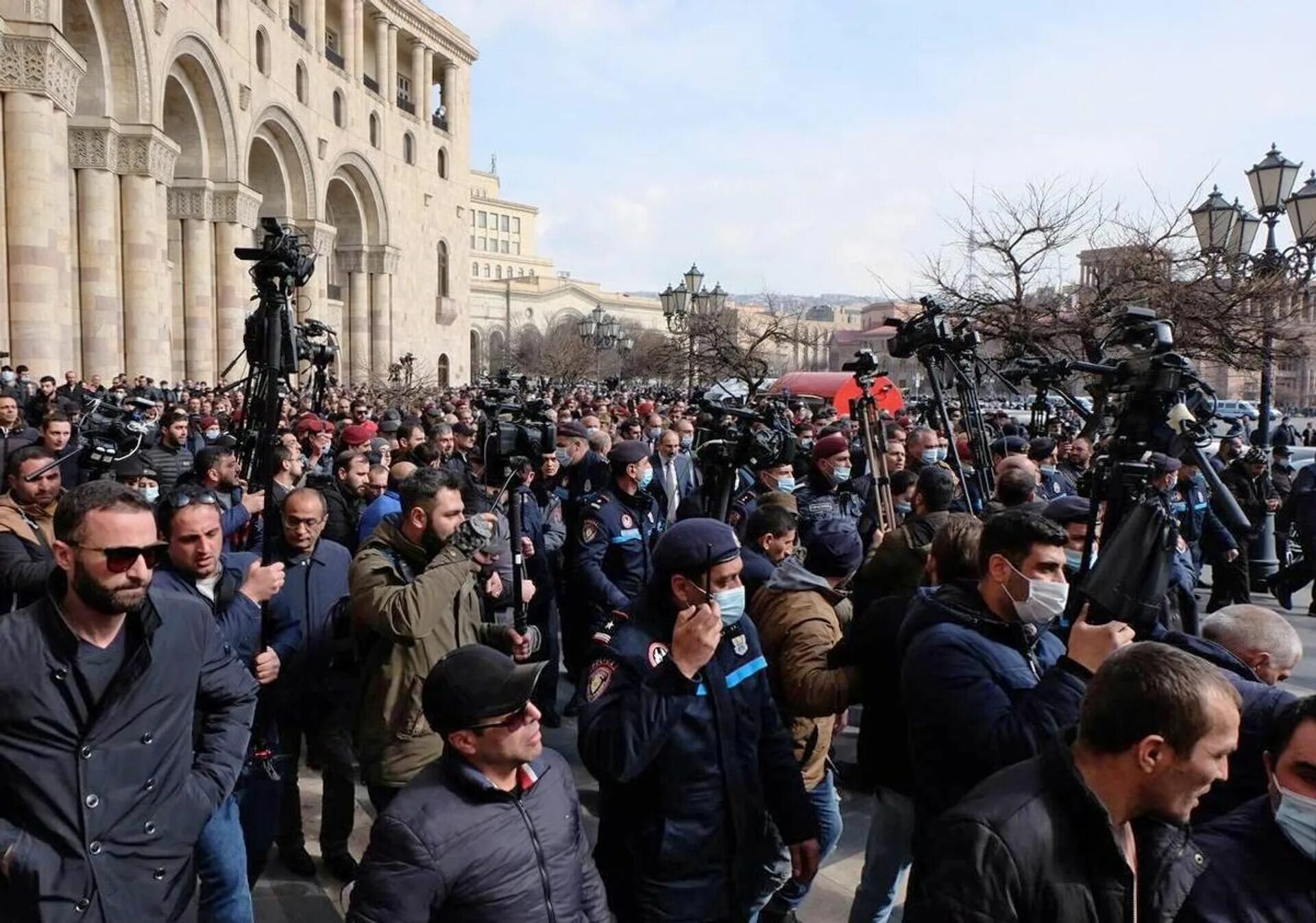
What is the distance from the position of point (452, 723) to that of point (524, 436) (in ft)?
6.53

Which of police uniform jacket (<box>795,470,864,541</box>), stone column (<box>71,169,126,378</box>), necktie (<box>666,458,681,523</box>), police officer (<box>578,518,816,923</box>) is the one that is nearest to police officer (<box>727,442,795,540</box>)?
police uniform jacket (<box>795,470,864,541</box>)

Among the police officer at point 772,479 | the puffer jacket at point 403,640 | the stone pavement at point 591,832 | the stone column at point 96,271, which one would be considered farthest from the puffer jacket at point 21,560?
the stone column at point 96,271

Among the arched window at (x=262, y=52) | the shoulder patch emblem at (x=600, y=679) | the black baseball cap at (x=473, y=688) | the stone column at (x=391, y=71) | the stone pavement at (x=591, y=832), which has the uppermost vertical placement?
the stone column at (x=391, y=71)

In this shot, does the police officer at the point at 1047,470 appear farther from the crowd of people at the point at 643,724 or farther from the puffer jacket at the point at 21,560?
the puffer jacket at the point at 21,560

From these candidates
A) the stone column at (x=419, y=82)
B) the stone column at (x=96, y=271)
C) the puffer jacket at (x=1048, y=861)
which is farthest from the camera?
the stone column at (x=419, y=82)

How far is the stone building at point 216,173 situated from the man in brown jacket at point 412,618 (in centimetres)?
211

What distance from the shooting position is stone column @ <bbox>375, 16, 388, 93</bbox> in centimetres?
4075

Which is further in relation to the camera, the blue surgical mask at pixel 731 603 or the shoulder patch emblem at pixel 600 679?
the blue surgical mask at pixel 731 603

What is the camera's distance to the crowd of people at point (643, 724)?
1.91 meters

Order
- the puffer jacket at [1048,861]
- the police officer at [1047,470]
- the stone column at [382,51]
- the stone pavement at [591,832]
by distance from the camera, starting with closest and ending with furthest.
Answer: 1. the puffer jacket at [1048,861]
2. the stone pavement at [591,832]
3. the police officer at [1047,470]
4. the stone column at [382,51]

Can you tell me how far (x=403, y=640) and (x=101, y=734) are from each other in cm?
125

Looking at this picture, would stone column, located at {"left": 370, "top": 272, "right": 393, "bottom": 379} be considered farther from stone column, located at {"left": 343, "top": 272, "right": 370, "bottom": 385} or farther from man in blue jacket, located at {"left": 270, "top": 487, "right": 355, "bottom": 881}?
man in blue jacket, located at {"left": 270, "top": 487, "right": 355, "bottom": 881}

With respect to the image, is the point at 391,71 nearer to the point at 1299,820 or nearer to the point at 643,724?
the point at 643,724

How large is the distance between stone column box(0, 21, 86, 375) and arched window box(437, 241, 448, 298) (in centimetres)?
2953
